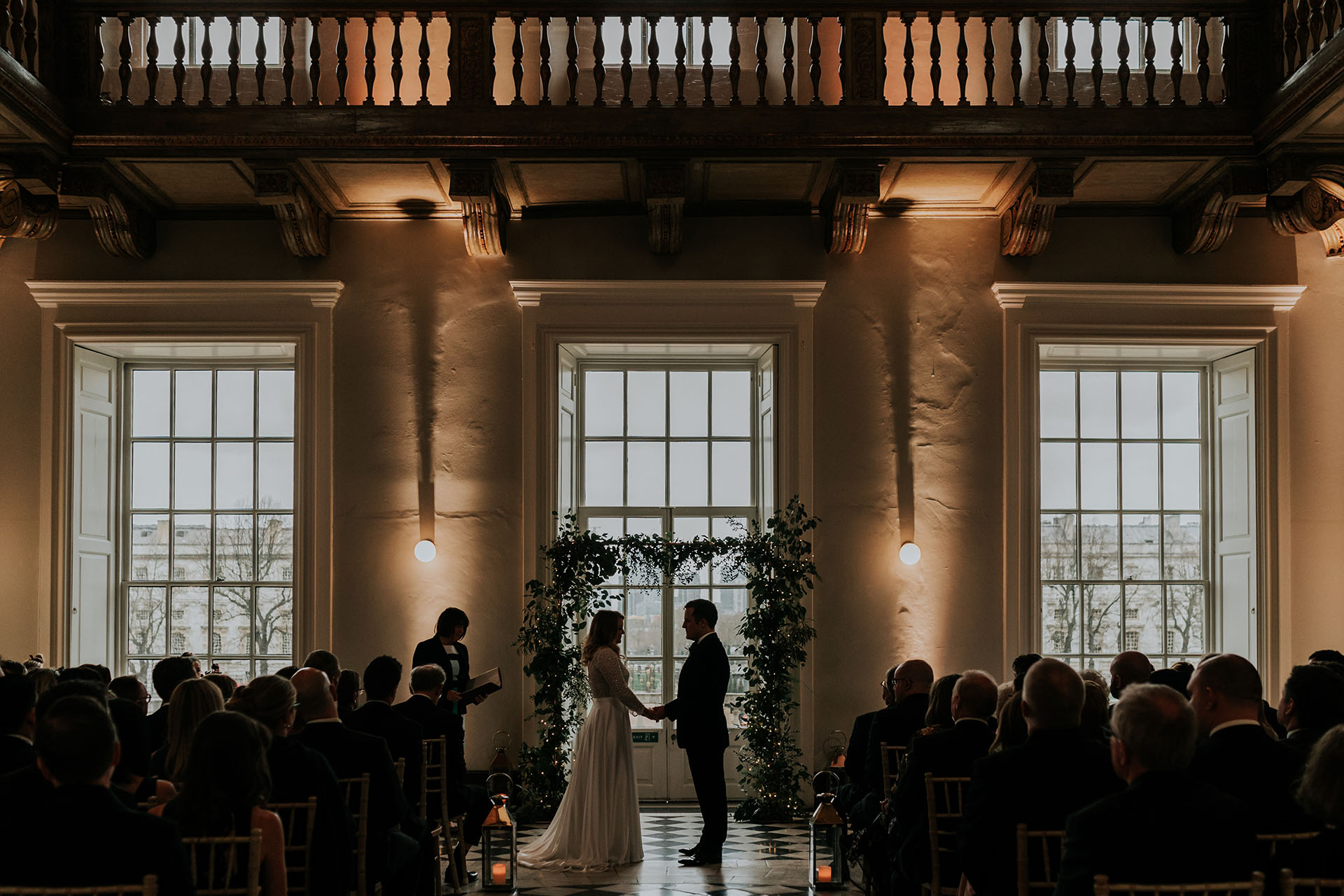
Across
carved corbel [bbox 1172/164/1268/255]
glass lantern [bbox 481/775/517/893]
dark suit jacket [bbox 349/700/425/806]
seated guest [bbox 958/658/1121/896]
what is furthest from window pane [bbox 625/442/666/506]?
seated guest [bbox 958/658/1121/896]

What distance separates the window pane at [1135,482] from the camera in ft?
34.9

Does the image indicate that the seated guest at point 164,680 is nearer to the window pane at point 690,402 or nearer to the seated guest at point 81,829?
the seated guest at point 81,829

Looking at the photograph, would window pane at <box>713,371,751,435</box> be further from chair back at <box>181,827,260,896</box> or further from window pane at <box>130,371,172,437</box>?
chair back at <box>181,827,260,896</box>

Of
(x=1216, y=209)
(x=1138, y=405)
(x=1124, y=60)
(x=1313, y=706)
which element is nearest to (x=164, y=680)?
(x=1313, y=706)

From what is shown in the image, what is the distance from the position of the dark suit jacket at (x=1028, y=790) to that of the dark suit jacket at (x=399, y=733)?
285cm

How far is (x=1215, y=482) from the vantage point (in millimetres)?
10523

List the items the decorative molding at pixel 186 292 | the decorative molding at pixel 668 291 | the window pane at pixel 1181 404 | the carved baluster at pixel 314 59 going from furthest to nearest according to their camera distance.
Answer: the window pane at pixel 1181 404, the decorative molding at pixel 668 291, the decorative molding at pixel 186 292, the carved baluster at pixel 314 59

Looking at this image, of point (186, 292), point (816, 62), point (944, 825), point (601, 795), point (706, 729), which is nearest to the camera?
point (944, 825)

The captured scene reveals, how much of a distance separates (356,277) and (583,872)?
4.64 metres

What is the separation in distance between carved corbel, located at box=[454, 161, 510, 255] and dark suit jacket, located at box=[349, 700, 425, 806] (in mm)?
4027

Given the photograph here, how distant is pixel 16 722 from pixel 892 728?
3.76 meters

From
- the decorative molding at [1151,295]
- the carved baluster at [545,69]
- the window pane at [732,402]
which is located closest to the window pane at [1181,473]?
the decorative molding at [1151,295]

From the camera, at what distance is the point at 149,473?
1068cm

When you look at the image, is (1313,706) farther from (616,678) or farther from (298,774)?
(616,678)
